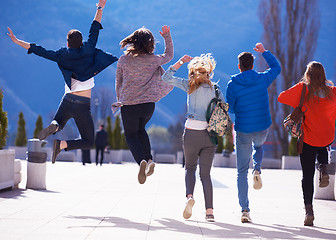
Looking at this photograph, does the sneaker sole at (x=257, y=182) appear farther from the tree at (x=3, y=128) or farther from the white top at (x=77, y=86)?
the tree at (x=3, y=128)

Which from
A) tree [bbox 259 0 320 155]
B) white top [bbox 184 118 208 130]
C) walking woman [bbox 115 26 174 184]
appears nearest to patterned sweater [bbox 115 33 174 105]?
walking woman [bbox 115 26 174 184]

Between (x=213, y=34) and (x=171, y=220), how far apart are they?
15464cm

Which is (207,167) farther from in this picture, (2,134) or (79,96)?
(2,134)

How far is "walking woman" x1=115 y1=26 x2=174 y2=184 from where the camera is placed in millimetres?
6414

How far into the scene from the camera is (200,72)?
5906mm

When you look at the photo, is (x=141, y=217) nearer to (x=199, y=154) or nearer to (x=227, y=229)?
(x=199, y=154)

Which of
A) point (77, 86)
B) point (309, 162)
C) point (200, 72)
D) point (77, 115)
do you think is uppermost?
point (200, 72)

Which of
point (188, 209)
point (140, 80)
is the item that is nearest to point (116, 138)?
point (140, 80)

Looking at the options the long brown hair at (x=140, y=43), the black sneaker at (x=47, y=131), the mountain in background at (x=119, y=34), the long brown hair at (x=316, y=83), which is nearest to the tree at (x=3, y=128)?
the black sneaker at (x=47, y=131)

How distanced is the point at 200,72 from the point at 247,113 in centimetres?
77

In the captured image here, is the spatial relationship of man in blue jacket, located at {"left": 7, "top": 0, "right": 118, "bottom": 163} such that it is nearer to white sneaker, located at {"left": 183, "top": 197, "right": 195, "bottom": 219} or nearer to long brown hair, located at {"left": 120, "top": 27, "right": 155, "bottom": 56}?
long brown hair, located at {"left": 120, "top": 27, "right": 155, "bottom": 56}

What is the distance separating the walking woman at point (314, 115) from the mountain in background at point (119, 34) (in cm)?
10990

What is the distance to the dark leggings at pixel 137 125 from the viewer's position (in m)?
6.46

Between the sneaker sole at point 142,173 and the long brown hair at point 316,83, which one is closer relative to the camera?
the long brown hair at point 316,83
